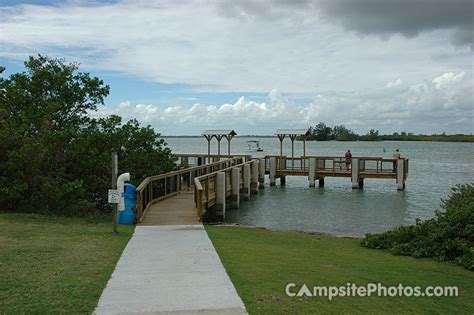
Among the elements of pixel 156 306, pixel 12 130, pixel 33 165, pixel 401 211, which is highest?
pixel 12 130

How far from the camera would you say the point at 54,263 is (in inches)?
284

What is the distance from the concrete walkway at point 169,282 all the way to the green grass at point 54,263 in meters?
0.23

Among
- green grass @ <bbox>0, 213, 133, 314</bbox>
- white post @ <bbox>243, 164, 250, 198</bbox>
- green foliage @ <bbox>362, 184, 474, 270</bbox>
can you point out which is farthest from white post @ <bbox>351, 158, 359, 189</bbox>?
green grass @ <bbox>0, 213, 133, 314</bbox>

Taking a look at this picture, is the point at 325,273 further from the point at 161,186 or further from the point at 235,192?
the point at 235,192

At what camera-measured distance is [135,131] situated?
57.7 feet

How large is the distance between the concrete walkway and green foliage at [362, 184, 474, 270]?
4.18 meters

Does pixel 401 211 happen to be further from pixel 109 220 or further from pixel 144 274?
pixel 144 274

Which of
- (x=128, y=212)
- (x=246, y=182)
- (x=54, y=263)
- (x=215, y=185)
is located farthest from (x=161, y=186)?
(x=54, y=263)

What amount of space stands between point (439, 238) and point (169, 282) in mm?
6429

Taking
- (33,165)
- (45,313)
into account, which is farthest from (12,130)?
(45,313)

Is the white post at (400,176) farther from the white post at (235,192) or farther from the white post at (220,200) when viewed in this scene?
the white post at (220,200)

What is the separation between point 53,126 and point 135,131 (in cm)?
288

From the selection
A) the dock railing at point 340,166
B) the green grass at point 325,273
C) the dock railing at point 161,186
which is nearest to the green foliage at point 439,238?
the green grass at point 325,273

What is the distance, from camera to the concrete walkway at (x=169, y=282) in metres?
5.42
